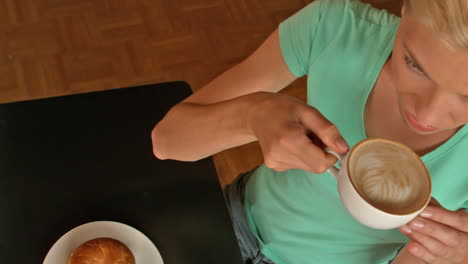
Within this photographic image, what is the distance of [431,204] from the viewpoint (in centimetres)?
73

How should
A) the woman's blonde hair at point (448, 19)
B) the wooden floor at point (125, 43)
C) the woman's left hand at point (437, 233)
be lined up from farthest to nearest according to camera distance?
1. the wooden floor at point (125, 43)
2. the woman's left hand at point (437, 233)
3. the woman's blonde hair at point (448, 19)

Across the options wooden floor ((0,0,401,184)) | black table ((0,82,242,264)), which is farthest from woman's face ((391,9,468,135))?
wooden floor ((0,0,401,184))

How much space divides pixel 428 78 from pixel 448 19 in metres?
0.12

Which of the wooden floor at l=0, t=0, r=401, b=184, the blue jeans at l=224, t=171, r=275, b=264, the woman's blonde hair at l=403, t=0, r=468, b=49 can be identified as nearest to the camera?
the woman's blonde hair at l=403, t=0, r=468, b=49

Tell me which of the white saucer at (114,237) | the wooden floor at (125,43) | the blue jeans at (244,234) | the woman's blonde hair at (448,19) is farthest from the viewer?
the wooden floor at (125,43)

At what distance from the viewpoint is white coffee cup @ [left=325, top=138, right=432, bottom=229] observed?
2.16ft

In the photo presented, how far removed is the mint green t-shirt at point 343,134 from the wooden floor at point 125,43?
3.10ft

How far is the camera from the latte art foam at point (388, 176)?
26.5 inches

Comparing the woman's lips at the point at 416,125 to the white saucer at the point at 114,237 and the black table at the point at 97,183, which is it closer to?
the black table at the point at 97,183

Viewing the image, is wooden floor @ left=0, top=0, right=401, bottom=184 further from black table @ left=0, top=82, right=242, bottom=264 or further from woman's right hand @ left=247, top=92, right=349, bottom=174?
woman's right hand @ left=247, top=92, right=349, bottom=174

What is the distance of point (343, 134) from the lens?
94cm

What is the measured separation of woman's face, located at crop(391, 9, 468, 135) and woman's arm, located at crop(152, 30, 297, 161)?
236 millimetres

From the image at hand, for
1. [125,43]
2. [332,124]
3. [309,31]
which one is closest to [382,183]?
[332,124]

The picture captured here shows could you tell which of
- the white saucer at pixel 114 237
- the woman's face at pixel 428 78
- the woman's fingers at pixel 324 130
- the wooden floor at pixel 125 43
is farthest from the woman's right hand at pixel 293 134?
the wooden floor at pixel 125 43
